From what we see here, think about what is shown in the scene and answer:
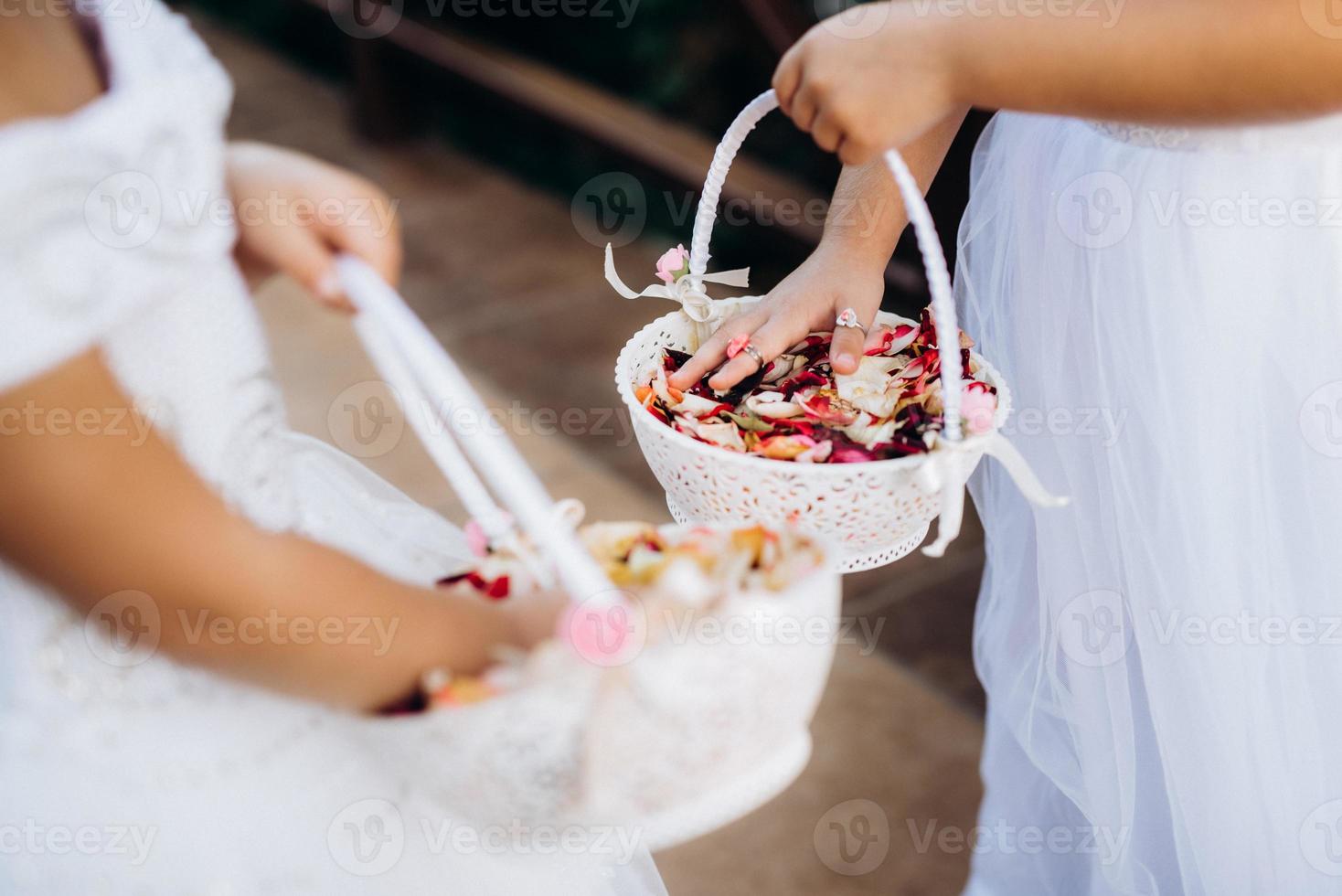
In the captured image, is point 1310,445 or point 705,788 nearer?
point 705,788

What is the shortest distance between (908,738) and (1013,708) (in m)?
0.73

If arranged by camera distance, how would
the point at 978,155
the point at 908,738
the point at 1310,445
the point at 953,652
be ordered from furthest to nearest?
the point at 953,652 < the point at 908,738 < the point at 978,155 < the point at 1310,445

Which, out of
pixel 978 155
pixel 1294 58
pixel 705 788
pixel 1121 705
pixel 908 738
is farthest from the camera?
pixel 908 738

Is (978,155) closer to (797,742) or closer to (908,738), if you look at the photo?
(797,742)

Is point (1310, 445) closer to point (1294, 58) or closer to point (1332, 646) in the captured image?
point (1332, 646)

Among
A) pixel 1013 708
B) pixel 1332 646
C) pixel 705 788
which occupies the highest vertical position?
pixel 705 788

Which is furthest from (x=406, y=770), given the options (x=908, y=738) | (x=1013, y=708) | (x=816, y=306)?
(x=908, y=738)

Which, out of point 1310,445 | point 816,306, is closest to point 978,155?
point 816,306

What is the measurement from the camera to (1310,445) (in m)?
0.98

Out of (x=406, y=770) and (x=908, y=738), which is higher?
(x=406, y=770)

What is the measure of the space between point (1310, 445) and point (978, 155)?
1.53 feet
